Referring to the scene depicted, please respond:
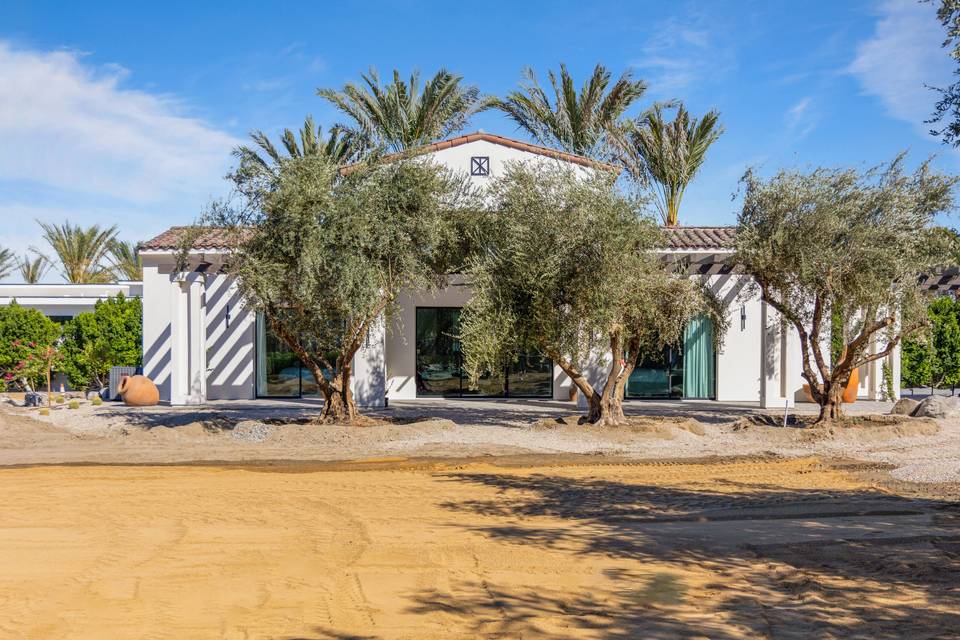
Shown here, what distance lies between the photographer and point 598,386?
20.4 metres

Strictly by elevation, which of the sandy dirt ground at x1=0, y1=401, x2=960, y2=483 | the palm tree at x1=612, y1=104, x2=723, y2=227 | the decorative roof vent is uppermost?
the palm tree at x1=612, y1=104, x2=723, y2=227

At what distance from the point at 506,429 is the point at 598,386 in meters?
6.28

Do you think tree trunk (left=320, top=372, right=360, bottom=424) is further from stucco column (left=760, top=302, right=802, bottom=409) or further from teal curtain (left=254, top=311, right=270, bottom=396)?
stucco column (left=760, top=302, right=802, bottom=409)

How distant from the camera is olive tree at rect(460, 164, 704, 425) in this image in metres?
13.0

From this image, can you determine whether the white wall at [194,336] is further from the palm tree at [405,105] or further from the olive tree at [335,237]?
the palm tree at [405,105]

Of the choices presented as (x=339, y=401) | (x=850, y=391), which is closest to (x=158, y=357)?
(x=339, y=401)

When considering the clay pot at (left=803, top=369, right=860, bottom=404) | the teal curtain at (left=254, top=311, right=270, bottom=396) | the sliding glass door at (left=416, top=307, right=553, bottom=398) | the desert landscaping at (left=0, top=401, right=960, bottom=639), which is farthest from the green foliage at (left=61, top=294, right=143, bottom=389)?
the clay pot at (left=803, top=369, right=860, bottom=404)

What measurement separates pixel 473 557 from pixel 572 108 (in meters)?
23.5

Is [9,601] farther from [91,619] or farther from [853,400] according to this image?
[853,400]

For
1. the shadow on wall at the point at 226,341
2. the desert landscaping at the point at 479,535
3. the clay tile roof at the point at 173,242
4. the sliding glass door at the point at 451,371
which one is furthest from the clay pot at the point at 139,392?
the sliding glass door at the point at 451,371

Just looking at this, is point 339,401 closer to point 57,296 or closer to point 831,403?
point 831,403

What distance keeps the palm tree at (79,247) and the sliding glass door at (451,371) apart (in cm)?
2076

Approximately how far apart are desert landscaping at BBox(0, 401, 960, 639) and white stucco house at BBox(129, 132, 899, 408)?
5.98 meters

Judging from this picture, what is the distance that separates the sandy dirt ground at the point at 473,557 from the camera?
207 inches
